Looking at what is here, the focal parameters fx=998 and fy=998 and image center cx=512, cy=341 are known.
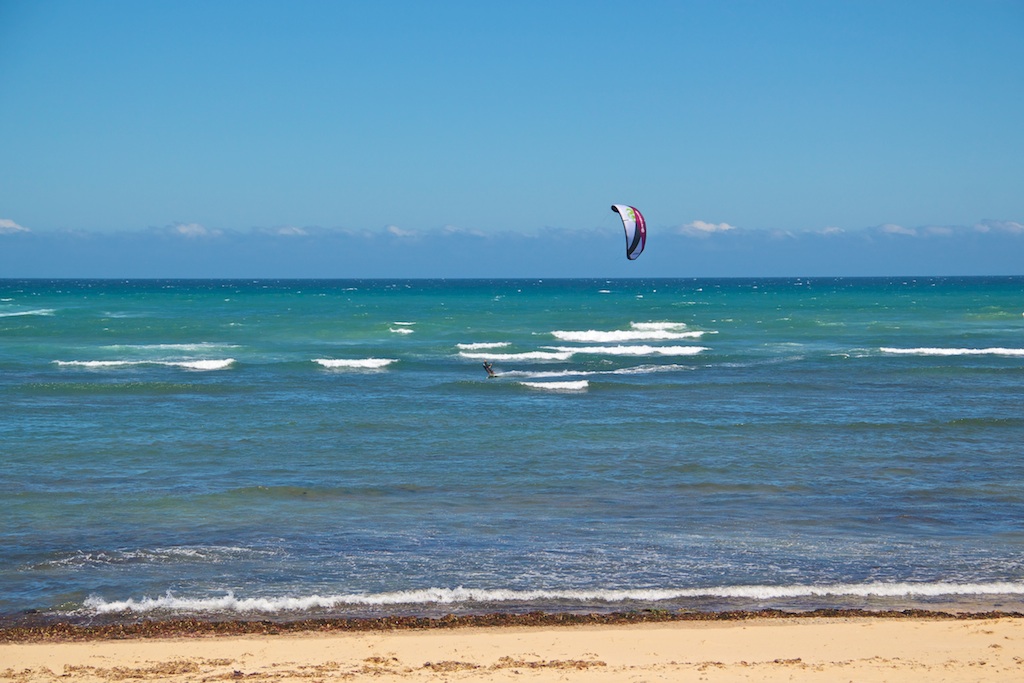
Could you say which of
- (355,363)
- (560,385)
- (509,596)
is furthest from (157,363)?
(509,596)

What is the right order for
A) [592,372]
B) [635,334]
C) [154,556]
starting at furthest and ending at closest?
[635,334] → [592,372] → [154,556]

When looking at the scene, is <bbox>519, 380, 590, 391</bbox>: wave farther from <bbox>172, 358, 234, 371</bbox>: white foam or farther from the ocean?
<bbox>172, 358, 234, 371</bbox>: white foam

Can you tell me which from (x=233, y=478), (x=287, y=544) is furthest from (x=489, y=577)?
(x=233, y=478)

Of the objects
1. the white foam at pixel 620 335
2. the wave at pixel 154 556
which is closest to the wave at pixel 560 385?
the white foam at pixel 620 335

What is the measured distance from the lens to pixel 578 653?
840 cm

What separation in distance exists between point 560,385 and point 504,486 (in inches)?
493

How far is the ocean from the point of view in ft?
33.9

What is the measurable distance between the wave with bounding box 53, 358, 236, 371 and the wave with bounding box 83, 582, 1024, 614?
22368 millimetres

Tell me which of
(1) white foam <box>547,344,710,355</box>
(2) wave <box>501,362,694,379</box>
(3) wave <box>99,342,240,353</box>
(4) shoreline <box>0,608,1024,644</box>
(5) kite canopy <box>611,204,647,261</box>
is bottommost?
(4) shoreline <box>0,608,1024,644</box>

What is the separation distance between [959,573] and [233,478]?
10320 mm

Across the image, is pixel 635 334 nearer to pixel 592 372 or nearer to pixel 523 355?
pixel 523 355

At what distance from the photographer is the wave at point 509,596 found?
977cm

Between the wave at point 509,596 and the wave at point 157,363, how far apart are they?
22.4 m

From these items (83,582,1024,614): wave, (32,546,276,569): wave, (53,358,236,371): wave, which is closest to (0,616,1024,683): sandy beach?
(83,582,1024,614): wave
